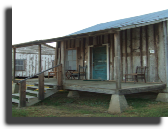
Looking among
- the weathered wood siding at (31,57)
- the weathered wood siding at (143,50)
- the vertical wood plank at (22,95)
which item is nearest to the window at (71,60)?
the weathered wood siding at (143,50)

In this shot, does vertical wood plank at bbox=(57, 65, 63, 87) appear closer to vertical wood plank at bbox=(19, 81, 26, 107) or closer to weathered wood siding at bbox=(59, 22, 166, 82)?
weathered wood siding at bbox=(59, 22, 166, 82)

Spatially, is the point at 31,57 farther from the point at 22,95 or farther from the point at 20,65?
the point at 22,95

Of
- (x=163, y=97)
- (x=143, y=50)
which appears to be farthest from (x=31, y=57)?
(x=163, y=97)

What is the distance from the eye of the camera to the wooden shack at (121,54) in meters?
6.23

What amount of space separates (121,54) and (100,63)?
137 cm

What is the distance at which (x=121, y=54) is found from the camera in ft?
29.3

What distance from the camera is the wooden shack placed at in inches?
245

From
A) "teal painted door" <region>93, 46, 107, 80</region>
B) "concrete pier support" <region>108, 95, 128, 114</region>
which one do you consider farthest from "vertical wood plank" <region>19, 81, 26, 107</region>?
"teal painted door" <region>93, 46, 107, 80</region>

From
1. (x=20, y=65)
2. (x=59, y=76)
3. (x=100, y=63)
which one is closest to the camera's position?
(x=59, y=76)

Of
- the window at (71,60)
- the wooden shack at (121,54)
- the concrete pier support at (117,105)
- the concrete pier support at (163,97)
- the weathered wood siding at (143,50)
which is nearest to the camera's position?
→ the concrete pier support at (117,105)

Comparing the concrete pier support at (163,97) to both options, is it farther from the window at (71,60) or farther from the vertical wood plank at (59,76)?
the window at (71,60)
